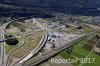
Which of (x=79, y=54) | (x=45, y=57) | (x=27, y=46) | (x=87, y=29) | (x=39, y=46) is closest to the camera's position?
(x=45, y=57)

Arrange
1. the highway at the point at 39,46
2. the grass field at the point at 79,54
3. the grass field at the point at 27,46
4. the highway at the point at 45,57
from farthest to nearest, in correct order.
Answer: the grass field at the point at 79,54 < the grass field at the point at 27,46 < the highway at the point at 39,46 < the highway at the point at 45,57

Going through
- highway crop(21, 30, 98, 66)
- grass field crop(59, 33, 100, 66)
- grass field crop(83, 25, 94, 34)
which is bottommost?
grass field crop(59, 33, 100, 66)

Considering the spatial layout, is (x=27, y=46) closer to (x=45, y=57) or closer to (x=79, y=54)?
(x=45, y=57)

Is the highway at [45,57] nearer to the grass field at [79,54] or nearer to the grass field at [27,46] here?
the grass field at [79,54]

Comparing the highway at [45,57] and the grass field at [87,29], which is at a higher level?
the grass field at [87,29]

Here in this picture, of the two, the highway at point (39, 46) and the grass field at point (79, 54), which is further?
the grass field at point (79, 54)

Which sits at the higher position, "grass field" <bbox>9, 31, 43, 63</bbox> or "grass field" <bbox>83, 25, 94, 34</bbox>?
"grass field" <bbox>9, 31, 43, 63</bbox>

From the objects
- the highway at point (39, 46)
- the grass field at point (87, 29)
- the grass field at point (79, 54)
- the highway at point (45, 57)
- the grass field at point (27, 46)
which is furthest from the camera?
the grass field at point (87, 29)

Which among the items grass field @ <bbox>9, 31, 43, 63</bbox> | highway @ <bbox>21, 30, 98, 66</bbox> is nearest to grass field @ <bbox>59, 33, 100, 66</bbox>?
highway @ <bbox>21, 30, 98, 66</bbox>

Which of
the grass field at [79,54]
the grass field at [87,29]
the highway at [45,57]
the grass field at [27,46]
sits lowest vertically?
the grass field at [79,54]

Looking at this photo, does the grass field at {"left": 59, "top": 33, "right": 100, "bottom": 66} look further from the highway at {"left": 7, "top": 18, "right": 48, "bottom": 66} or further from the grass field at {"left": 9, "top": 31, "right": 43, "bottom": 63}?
the grass field at {"left": 9, "top": 31, "right": 43, "bottom": 63}

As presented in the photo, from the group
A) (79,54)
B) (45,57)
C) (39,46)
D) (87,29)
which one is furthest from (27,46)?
(87,29)

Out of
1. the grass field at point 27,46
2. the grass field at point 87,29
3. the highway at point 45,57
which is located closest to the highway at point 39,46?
the grass field at point 27,46
